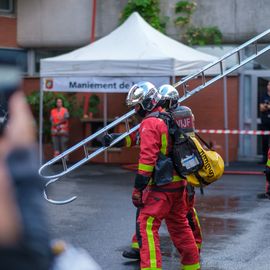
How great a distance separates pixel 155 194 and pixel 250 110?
39.4 feet


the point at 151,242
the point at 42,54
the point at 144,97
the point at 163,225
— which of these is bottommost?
the point at 163,225

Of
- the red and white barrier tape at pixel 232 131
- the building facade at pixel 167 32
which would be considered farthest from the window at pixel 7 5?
the red and white barrier tape at pixel 232 131

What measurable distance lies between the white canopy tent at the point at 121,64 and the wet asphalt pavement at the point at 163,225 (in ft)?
6.83

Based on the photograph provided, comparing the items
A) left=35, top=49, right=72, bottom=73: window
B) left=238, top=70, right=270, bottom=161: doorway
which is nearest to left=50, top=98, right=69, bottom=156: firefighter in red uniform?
left=35, top=49, right=72, bottom=73: window

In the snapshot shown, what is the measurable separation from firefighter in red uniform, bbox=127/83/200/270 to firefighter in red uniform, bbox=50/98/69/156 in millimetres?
10774

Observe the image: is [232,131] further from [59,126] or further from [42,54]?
[42,54]

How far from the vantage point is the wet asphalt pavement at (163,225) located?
24.5ft

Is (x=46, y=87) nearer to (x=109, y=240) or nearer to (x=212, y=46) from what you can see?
(x=212, y=46)

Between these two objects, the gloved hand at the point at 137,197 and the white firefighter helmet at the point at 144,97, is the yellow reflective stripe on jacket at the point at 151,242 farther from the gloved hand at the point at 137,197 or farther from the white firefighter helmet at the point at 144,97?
the white firefighter helmet at the point at 144,97

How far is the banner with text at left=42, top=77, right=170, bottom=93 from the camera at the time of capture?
1500 centimetres

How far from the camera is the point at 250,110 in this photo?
17938mm

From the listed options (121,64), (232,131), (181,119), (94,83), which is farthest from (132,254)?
(232,131)

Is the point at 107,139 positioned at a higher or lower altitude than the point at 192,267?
higher

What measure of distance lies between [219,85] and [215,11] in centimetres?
189
